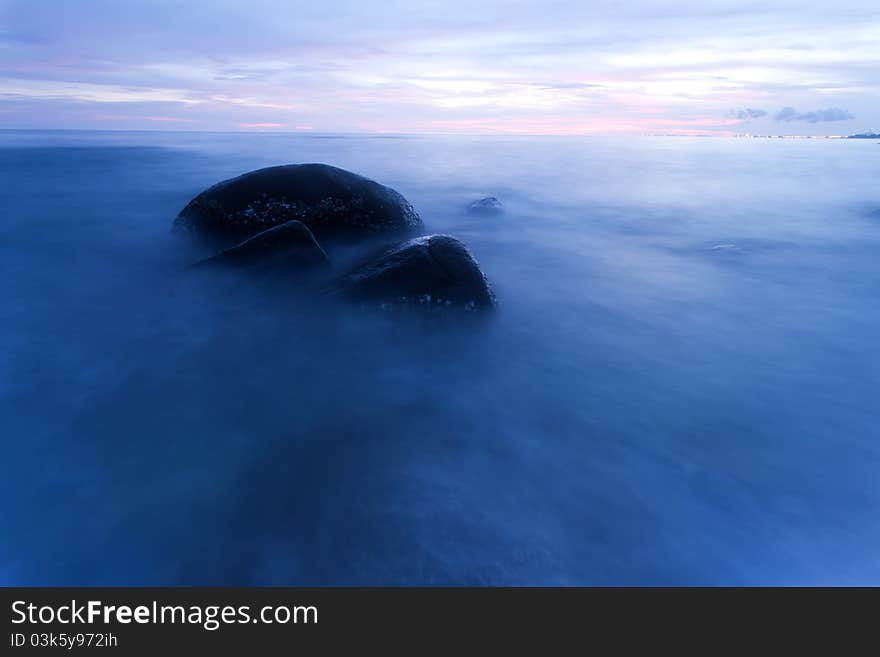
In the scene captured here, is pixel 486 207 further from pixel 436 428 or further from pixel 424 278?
pixel 436 428

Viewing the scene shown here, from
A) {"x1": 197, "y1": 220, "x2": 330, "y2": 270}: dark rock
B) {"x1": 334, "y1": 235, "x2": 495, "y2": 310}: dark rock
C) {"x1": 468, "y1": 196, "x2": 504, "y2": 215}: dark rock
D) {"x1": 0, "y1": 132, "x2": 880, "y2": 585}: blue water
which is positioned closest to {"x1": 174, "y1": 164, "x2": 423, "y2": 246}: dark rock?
{"x1": 0, "y1": 132, "x2": 880, "y2": 585}: blue water

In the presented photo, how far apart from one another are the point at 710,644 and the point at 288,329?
209 inches

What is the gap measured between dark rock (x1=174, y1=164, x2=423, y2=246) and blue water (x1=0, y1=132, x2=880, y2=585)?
86cm

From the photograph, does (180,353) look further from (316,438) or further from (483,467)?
(483,467)

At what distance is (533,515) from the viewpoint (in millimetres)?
3621

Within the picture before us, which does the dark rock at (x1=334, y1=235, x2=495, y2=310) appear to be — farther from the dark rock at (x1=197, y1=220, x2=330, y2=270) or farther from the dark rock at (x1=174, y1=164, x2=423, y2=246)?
the dark rock at (x1=174, y1=164, x2=423, y2=246)

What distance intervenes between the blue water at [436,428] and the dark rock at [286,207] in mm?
858

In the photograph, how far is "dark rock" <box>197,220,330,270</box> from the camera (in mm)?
7797

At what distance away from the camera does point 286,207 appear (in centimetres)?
917

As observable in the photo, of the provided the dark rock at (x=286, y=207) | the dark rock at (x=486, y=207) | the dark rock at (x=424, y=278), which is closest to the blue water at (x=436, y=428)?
the dark rock at (x=424, y=278)

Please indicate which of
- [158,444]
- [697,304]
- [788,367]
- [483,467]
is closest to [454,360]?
[483,467]

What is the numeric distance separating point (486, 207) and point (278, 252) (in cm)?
823

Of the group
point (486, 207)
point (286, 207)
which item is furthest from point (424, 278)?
point (486, 207)

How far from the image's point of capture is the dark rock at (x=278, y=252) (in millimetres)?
7797
